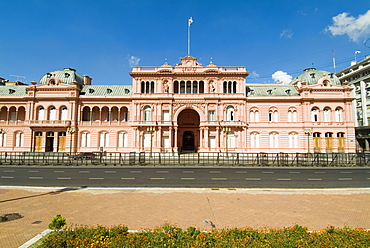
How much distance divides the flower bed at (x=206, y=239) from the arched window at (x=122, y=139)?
116 ft

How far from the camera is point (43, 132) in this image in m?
→ 39.3

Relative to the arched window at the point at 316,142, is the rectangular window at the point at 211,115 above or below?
above

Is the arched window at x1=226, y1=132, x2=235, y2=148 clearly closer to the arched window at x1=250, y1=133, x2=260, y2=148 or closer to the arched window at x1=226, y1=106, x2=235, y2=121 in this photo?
the arched window at x1=226, y1=106, x2=235, y2=121

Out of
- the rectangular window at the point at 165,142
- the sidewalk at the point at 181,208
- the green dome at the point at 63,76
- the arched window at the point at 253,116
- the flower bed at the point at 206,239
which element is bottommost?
the sidewalk at the point at 181,208

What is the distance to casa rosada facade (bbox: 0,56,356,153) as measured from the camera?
127ft

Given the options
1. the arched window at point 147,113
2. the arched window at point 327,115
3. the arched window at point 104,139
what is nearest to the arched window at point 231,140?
the arched window at point 147,113

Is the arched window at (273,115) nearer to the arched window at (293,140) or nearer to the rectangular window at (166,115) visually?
the arched window at (293,140)

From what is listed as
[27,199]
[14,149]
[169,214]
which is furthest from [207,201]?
[14,149]

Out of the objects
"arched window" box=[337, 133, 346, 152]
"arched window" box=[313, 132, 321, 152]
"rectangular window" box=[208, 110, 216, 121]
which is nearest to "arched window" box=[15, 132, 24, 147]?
"rectangular window" box=[208, 110, 216, 121]

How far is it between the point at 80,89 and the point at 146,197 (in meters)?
38.0

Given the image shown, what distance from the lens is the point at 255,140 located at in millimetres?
39688

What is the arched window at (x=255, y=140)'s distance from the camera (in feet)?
129

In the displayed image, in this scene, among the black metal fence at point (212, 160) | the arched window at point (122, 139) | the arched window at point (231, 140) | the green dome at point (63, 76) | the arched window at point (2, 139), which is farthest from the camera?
the green dome at point (63, 76)

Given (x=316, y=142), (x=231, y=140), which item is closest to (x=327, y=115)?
(x=316, y=142)
